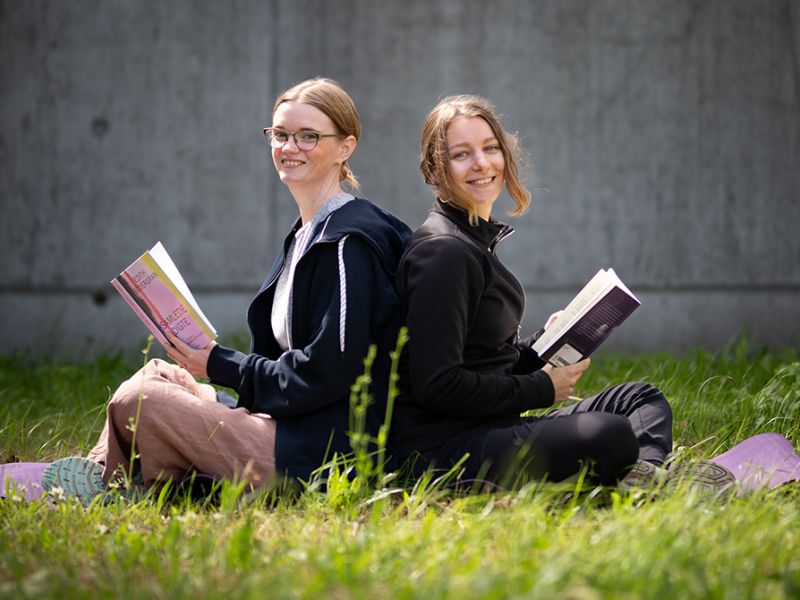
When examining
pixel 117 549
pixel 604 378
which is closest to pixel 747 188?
pixel 604 378

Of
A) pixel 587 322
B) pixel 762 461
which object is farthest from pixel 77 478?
pixel 762 461

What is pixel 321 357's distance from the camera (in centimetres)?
290

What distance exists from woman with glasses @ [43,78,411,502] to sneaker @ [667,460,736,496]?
2.87 feet

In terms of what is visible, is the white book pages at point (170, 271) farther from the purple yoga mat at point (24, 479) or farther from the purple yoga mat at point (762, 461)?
the purple yoga mat at point (762, 461)

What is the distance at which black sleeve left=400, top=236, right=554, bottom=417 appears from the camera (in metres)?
2.84

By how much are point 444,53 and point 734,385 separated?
3438 millimetres

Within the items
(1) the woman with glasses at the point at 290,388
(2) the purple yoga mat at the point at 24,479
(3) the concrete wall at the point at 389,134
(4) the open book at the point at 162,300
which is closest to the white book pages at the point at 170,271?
(4) the open book at the point at 162,300

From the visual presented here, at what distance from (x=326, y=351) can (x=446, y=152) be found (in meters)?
0.74

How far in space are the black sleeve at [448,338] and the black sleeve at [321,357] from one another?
13 cm

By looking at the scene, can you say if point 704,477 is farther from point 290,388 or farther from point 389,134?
point 389,134

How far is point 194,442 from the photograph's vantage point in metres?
2.98

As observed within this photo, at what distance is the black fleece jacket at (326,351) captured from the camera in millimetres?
2920

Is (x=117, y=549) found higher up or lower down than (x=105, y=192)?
lower down

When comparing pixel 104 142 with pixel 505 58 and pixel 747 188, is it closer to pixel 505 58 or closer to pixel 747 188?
pixel 505 58
